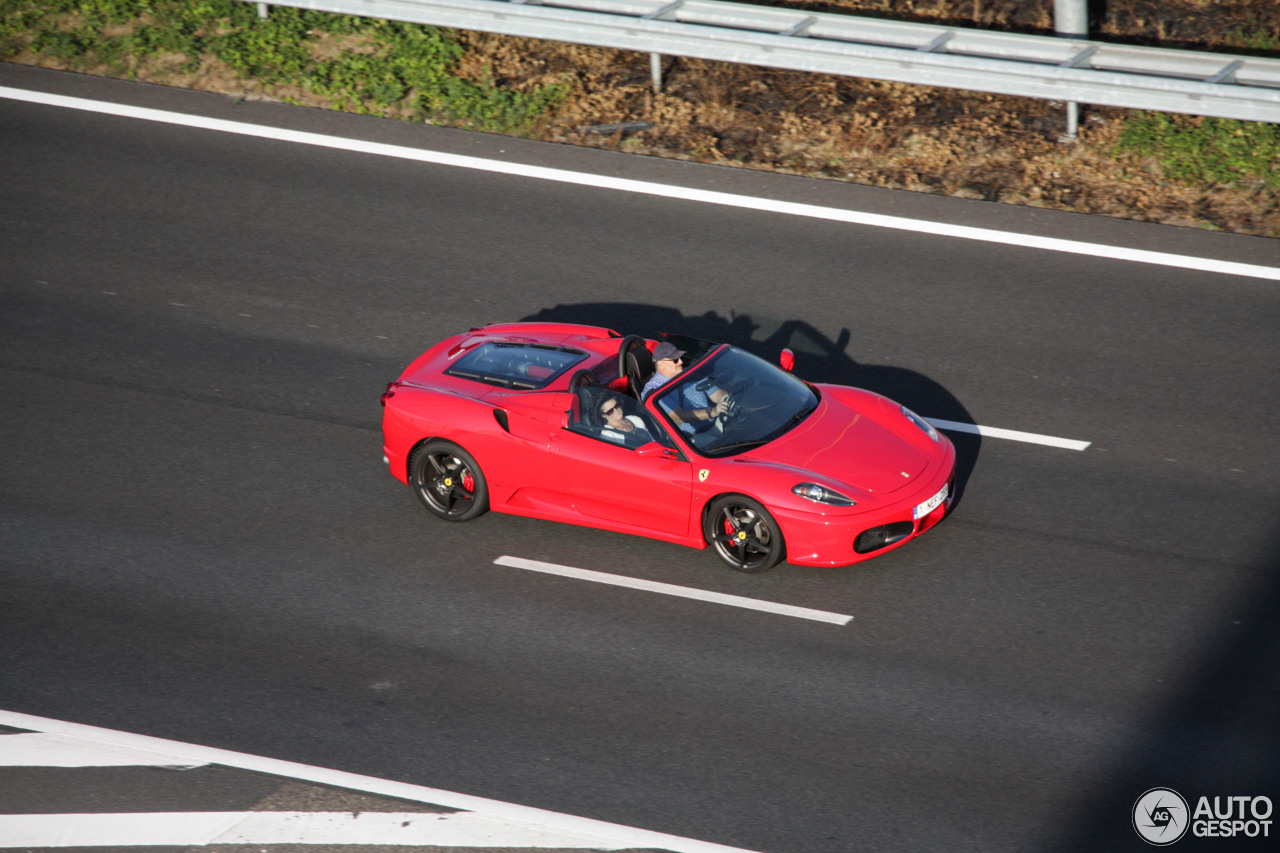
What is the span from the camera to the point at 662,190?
13.9 metres

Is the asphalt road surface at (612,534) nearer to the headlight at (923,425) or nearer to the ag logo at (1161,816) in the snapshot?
the ag logo at (1161,816)

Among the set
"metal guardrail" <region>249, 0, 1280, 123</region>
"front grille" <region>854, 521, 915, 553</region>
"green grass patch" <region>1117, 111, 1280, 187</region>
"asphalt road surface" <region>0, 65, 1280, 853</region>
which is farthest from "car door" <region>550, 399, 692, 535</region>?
"green grass patch" <region>1117, 111, 1280, 187</region>

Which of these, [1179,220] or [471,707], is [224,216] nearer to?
[471,707]

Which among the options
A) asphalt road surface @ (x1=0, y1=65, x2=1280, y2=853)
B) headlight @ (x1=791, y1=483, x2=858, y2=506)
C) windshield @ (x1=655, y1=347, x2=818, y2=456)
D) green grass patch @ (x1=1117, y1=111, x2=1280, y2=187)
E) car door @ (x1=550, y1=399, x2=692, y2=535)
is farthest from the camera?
green grass patch @ (x1=1117, y1=111, x2=1280, y2=187)

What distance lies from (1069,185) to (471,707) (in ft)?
29.7

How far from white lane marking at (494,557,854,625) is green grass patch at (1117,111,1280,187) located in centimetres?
764

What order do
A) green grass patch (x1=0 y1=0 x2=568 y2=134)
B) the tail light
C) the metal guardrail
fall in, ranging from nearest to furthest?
the tail light < the metal guardrail < green grass patch (x1=0 y1=0 x2=568 y2=134)

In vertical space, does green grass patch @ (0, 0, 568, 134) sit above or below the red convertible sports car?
above

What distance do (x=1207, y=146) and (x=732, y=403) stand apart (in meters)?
7.51

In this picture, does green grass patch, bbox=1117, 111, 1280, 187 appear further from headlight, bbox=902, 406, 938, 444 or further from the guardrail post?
headlight, bbox=902, 406, 938, 444

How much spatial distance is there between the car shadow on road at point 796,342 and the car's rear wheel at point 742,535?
230cm

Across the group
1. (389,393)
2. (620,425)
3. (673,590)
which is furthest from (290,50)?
(673,590)

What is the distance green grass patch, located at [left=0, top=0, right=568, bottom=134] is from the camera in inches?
598

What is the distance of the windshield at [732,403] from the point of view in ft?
30.3
